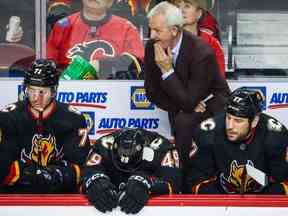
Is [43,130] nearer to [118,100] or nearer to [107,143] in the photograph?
[107,143]

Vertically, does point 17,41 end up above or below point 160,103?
above

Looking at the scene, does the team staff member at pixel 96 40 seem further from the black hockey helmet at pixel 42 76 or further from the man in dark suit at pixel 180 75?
the black hockey helmet at pixel 42 76

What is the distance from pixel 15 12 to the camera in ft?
19.3

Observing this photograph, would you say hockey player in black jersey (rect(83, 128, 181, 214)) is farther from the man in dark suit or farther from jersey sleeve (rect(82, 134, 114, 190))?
the man in dark suit

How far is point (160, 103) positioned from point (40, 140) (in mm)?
1089

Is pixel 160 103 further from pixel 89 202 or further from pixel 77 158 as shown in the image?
pixel 89 202

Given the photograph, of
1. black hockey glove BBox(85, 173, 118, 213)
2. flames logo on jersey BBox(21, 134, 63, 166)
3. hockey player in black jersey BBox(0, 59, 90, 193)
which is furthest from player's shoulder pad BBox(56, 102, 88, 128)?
black hockey glove BBox(85, 173, 118, 213)

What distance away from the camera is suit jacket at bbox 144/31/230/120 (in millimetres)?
5332

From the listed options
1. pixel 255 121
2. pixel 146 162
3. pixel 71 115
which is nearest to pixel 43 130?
pixel 71 115

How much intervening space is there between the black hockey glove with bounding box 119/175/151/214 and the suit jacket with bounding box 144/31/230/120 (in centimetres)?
145

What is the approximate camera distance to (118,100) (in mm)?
5988

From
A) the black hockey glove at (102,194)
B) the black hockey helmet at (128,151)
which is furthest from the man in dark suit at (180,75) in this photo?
the black hockey glove at (102,194)

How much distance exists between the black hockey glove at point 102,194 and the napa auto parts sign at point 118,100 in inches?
77.8

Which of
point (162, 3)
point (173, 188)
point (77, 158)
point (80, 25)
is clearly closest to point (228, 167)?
point (173, 188)
